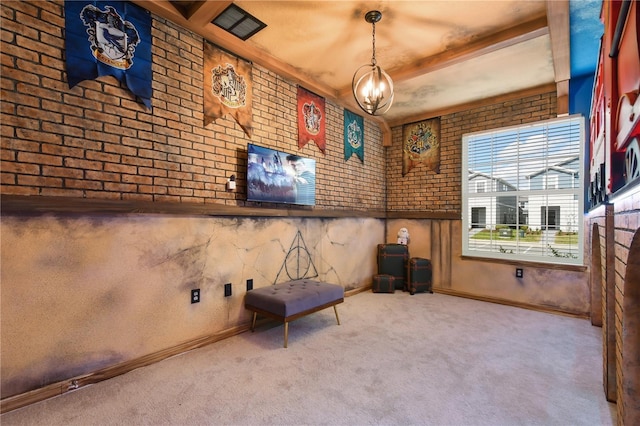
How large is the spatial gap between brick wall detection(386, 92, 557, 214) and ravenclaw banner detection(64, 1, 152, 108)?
4.34m

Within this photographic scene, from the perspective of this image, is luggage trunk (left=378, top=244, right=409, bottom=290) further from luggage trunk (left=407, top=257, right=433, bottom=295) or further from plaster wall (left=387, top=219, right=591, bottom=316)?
plaster wall (left=387, top=219, right=591, bottom=316)

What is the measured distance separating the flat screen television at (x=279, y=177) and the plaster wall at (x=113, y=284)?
37cm

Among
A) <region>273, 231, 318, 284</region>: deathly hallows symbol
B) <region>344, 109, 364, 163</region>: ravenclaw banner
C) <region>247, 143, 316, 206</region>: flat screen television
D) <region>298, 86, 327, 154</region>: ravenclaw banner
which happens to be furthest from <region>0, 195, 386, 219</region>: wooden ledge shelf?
<region>344, 109, 364, 163</region>: ravenclaw banner

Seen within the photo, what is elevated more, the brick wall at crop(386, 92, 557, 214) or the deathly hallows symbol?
the brick wall at crop(386, 92, 557, 214)

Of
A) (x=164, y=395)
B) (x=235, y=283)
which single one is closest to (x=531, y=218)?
(x=235, y=283)

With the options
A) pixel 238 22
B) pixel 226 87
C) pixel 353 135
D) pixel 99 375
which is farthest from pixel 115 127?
pixel 353 135

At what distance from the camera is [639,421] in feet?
4.54

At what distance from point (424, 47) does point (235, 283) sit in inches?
133

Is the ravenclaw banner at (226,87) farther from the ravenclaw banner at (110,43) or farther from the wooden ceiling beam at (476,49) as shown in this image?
the wooden ceiling beam at (476,49)

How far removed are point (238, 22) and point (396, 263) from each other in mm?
4184

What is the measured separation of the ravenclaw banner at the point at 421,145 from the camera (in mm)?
5180

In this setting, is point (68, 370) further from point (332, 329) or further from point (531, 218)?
point (531, 218)

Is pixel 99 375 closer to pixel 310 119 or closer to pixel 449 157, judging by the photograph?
pixel 310 119

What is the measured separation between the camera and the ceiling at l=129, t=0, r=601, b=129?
8.63 ft
